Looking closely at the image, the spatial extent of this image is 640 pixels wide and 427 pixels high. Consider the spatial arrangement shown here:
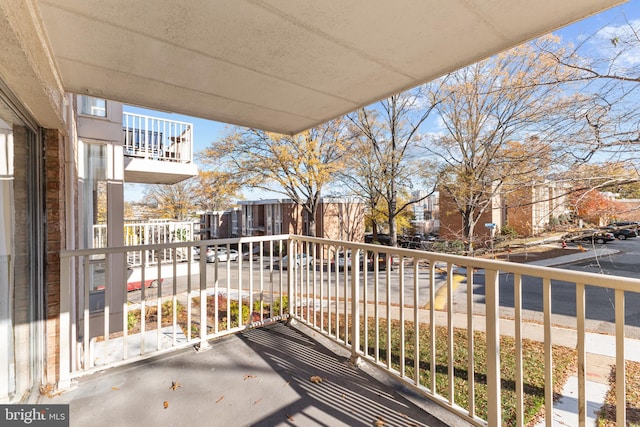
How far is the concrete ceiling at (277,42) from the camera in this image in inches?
52.0

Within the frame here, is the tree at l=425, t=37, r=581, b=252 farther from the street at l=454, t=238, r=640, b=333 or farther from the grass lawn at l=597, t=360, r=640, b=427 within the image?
the grass lawn at l=597, t=360, r=640, b=427

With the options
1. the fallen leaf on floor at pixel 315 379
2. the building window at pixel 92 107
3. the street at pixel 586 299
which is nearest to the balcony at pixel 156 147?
the building window at pixel 92 107

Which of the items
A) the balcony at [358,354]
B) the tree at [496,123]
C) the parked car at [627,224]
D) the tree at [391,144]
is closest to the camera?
the balcony at [358,354]

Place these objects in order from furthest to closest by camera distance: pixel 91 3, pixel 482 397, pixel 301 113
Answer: pixel 301 113
pixel 482 397
pixel 91 3

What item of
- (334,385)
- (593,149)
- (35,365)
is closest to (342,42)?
(334,385)

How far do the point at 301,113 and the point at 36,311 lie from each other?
8.29 ft

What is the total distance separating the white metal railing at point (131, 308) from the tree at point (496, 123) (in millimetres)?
3952

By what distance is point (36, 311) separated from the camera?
1.80 m

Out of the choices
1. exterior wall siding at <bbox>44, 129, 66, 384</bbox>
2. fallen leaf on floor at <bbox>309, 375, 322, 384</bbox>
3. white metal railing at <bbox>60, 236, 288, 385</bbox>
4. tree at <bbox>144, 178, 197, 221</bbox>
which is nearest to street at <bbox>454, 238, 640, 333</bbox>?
fallen leaf on floor at <bbox>309, 375, 322, 384</bbox>

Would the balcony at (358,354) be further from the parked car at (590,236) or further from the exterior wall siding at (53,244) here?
the parked car at (590,236)

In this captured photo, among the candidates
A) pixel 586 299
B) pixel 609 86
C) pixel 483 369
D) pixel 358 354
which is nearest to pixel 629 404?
pixel 483 369

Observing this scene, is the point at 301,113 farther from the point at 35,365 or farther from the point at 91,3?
the point at 35,365

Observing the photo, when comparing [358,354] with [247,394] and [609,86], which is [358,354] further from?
[609,86]

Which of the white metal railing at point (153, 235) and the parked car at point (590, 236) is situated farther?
the white metal railing at point (153, 235)
